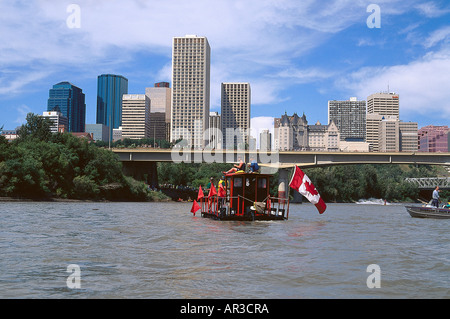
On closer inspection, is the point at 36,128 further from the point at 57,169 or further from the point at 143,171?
the point at 143,171

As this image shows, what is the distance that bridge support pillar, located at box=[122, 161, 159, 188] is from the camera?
308ft

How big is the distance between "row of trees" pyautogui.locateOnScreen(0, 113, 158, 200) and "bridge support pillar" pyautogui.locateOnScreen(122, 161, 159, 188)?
10.3 m

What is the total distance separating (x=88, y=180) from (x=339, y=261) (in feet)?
201

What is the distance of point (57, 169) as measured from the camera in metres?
66.5

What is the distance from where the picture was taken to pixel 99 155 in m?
76.8

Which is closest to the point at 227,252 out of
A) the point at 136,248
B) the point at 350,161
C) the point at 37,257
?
the point at 136,248

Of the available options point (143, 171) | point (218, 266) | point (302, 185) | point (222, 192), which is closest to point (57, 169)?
point (143, 171)

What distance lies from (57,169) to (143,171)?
3318 centimetres

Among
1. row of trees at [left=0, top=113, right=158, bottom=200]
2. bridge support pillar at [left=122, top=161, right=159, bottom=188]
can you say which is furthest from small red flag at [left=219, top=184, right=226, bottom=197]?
bridge support pillar at [left=122, top=161, right=159, bottom=188]

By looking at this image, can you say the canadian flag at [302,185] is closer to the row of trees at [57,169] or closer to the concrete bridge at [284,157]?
the row of trees at [57,169]

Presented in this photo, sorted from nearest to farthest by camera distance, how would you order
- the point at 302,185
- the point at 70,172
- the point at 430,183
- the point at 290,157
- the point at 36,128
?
1. the point at 302,185
2. the point at 70,172
3. the point at 36,128
4. the point at 290,157
5. the point at 430,183

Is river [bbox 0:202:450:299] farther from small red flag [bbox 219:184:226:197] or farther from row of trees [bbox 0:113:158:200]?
row of trees [bbox 0:113:158:200]
